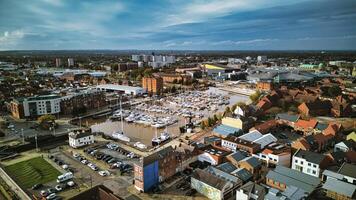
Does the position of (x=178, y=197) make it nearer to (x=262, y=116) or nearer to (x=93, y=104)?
(x=262, y=116)

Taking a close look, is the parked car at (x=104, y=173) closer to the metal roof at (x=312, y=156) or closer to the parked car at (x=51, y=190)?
the parked car at (x=51, y=190)

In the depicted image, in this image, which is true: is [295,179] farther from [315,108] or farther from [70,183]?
[315,108]

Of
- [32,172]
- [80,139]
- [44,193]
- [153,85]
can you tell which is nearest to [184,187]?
[44,193]

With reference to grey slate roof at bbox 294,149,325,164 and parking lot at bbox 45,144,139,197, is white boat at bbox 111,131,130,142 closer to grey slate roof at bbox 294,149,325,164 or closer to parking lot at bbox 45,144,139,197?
parking lot at bbox 45,144,139,197

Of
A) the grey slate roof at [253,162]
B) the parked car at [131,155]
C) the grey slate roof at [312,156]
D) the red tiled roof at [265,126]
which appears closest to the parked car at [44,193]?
the parked car at [131,155]

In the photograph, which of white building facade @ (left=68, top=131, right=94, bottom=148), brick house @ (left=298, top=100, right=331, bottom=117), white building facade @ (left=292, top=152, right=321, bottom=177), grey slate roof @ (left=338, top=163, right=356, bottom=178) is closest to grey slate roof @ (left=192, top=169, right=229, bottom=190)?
white building facade @ (left=292, top=152, right=321, bottom=177)

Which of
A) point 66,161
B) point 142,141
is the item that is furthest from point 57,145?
point 142,141
